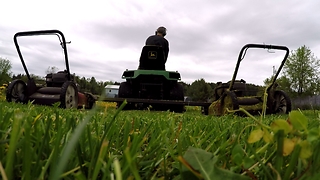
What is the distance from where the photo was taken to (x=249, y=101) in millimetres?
5625

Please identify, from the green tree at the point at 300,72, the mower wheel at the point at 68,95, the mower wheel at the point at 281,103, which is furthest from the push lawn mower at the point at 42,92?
the green tree at the point at 300,72

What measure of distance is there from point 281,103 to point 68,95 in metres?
4.29

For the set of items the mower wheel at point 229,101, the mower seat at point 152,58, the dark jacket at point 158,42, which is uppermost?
the dark jacket at point 158,42

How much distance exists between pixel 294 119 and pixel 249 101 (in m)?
5.37

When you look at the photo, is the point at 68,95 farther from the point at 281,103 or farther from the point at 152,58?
the point at 281,103

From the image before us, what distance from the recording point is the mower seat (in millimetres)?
7707

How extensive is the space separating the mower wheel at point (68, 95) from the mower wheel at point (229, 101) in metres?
2.83

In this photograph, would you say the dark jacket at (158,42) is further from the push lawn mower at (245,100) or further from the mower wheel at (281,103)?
the mower wheel at (281,103)

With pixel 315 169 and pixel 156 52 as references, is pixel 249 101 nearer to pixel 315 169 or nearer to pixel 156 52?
pixel 156 52

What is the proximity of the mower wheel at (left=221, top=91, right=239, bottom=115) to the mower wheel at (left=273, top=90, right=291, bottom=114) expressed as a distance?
1599 millimetres

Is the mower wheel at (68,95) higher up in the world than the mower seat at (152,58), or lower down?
lower down

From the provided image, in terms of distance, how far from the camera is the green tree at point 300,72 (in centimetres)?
2906

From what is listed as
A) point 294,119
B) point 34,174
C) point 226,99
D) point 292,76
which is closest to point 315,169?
point 294,119

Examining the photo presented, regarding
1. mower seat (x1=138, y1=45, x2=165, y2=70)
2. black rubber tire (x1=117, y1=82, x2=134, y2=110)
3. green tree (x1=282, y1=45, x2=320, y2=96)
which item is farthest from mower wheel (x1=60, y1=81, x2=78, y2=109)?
green tree (x1=282, y1=45, x2=320, y2=96)
